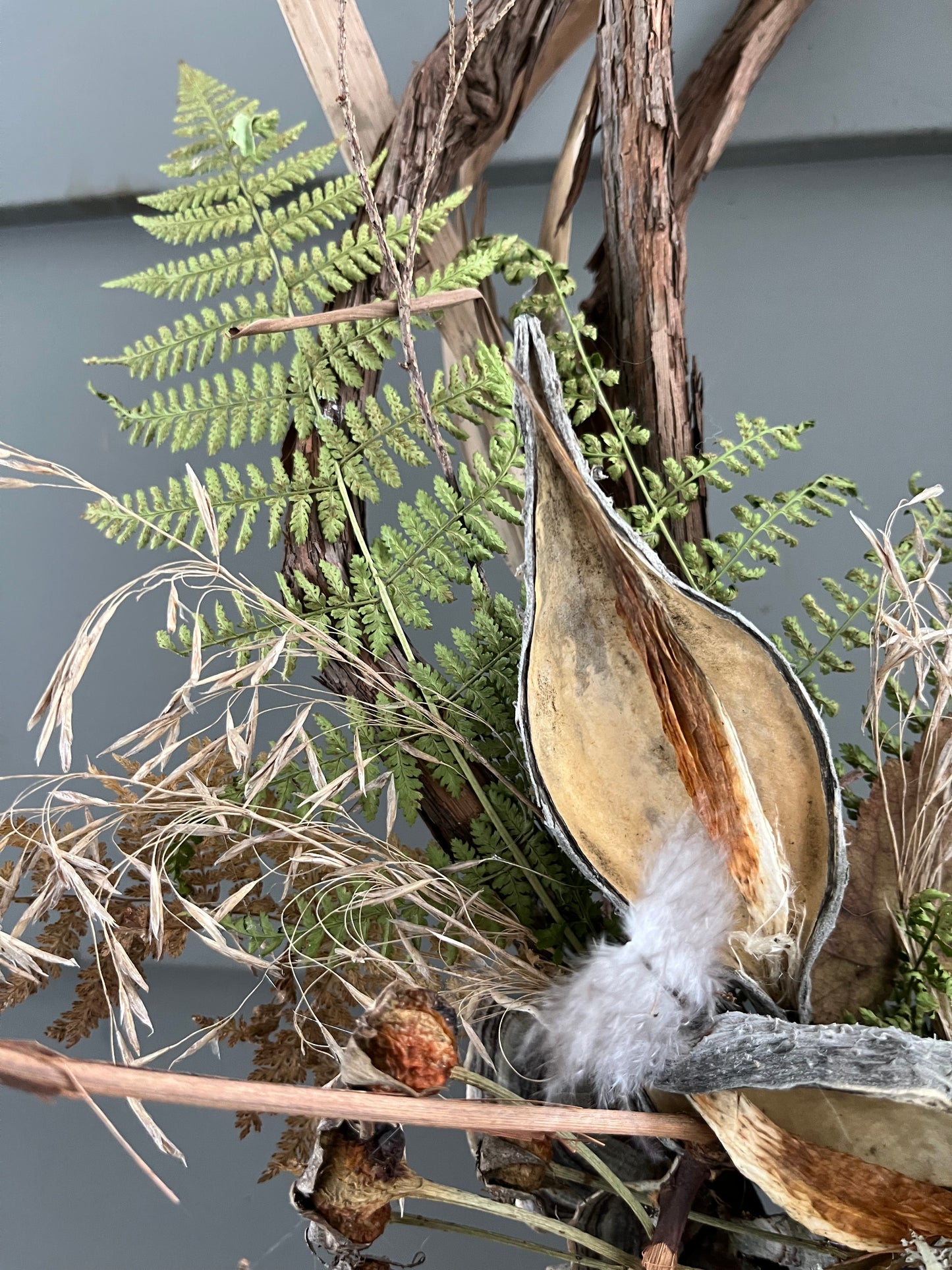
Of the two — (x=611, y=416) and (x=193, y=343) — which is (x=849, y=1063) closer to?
(x=611, y=416)

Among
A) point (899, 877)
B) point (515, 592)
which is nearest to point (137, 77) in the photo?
point (515, 592)

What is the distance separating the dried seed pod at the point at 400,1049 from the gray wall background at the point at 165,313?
15.9 inches

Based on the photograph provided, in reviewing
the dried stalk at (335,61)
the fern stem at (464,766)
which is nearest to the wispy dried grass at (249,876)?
the fern stem at (464,766)

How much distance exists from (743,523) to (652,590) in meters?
0.11

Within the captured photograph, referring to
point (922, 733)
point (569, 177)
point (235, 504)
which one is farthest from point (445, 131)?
point (922, 733)

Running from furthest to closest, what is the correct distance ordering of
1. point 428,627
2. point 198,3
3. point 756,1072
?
point 198,3, point 428,627, point 756,1072

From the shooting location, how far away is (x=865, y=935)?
287 mm

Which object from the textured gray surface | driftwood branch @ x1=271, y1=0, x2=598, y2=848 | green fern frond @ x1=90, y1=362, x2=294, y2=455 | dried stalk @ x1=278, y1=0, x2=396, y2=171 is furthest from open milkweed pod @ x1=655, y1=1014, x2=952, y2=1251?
dried stalk @ x1=278, y1=0, x2=396, y2=171

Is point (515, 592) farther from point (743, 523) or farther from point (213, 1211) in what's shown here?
point (213, 1211)

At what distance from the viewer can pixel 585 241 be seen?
0.56 metres

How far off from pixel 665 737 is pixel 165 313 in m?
0.50

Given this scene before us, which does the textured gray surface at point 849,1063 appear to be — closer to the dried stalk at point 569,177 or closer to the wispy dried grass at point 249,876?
the wispy dried grass at point 249,876

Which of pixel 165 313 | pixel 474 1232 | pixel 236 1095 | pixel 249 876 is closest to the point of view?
pixel 236 1095

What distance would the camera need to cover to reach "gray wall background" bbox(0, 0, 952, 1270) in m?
0.49
